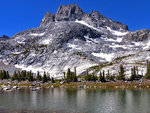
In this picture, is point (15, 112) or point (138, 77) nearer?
point (15, 112)

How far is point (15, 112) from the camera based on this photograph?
186ft

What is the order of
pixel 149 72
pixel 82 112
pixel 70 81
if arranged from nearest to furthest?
pixel 82 112 → pixel 149 72 → pixel 70 81

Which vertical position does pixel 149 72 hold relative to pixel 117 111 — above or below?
above

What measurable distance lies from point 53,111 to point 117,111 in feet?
68.3

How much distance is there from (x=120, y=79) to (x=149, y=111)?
130 metres

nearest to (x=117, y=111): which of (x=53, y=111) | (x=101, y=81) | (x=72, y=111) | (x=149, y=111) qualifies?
(x=149, y=111)

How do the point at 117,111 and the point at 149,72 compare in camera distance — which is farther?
the point at 149,72

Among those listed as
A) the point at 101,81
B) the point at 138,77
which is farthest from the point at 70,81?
the point at 138,77

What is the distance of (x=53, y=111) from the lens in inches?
2286

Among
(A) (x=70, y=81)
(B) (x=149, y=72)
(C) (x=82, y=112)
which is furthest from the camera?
(A) (x=70, y=81)

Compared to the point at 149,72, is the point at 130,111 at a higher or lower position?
lower

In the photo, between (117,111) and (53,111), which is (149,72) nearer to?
(117,111)

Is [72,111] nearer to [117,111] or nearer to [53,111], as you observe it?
[53,111]

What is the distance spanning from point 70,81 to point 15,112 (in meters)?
142
